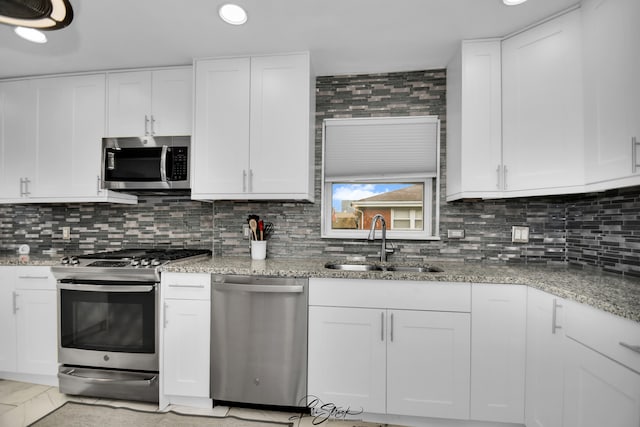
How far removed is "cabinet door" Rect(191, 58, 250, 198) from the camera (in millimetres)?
2252

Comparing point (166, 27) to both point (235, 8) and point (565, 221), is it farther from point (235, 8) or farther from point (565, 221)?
point (565, 221)

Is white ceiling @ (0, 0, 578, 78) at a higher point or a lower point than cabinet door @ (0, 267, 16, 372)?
higher

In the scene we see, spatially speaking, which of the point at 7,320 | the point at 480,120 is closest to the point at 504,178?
the point at 480,120

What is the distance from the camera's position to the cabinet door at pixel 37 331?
2246 mm

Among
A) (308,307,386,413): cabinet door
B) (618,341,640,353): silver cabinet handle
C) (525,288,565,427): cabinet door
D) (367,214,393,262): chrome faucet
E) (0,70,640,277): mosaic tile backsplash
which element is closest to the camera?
(618,341,640,353): silver cabinet handle

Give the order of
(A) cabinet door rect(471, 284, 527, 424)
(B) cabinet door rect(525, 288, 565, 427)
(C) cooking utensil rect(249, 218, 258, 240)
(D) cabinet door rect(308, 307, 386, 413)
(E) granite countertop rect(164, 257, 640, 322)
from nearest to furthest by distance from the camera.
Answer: (E) granite countertop rect(164, 257, 640, 322) < (B) cabinet door rect(525, 288, 565, 427) < (A) cabinet door rect(471, 284, 527, 424) < (D) cabinet door rect(308, 307, 386, 413) < (C) cooking utensil rect(249, 218, 258, 240)

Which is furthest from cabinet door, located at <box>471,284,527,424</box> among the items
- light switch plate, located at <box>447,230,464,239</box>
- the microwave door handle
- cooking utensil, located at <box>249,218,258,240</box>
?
the microwave door handle

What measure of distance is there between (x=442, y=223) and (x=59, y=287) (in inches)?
108

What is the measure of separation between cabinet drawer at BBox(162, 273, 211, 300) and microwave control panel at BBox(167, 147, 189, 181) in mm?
749

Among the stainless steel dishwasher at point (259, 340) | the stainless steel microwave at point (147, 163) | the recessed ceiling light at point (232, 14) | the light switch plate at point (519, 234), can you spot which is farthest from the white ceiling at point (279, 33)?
the stainless steel dishwasher at point (259, 340)

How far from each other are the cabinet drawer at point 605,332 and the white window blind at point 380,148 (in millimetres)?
1363

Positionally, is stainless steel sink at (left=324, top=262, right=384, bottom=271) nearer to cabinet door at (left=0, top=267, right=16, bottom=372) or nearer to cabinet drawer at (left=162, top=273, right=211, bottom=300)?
cabinet drawer at (left=162, top=273, right=211, bottom=300)

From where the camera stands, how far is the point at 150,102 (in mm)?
2414

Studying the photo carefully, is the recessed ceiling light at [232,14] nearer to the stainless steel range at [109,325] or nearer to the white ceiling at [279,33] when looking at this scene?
the white ceiling at [279,33]
